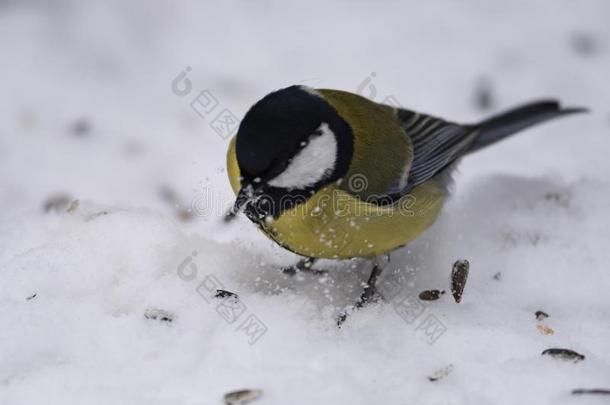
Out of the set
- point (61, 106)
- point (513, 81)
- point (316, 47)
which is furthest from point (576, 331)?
point (61, 106)

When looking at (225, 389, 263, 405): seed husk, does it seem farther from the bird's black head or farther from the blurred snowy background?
the bird's black head

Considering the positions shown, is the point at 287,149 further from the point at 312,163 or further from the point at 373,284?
the point at 373,284

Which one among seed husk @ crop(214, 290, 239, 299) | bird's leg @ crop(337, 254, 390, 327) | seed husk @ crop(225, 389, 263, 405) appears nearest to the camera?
seed husk @ crop(225, 389, 263, 405)

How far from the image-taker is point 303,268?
9.07 ft

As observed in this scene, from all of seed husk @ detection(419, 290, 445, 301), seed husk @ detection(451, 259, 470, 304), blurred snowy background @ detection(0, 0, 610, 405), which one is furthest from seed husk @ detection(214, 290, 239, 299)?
seed husk @ detection(451, 259, 470, 304)

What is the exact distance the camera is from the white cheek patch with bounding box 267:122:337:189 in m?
2.25

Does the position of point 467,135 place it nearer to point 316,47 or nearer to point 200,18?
point 316,47

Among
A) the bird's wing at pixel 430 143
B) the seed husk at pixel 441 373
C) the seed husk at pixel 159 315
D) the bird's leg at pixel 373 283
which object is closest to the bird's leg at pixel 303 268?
the bird's leg at pixel 373 283

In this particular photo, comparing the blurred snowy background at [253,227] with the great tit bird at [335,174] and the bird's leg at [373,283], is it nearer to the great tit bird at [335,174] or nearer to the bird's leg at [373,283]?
the bird's leg at [373,283]

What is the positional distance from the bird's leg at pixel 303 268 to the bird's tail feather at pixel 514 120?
0.96 metres

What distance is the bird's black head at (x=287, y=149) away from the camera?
2164 mm

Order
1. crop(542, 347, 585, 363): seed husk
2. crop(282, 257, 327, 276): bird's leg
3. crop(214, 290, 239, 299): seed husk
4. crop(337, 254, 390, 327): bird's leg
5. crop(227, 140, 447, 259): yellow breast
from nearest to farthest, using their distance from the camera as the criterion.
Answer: crop(542, 347, 585, 363): seed husk
crop(227, 140, 447, 259): yellow breast
crop(214, 290, 239, 299): seed husk
crop(337, 254, 390, 327): bird's leg
crop(282, 257, 327, 276): bird's leg

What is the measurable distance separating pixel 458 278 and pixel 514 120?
0.98 meters

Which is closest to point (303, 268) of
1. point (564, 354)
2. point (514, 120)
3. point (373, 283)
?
point (373, 283)
